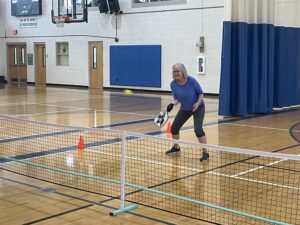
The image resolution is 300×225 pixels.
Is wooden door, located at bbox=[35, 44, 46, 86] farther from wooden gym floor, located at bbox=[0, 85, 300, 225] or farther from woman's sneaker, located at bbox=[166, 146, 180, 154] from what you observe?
woman's sneaker, located at bbox=[166, 146, 180, 154]

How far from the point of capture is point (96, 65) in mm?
26703

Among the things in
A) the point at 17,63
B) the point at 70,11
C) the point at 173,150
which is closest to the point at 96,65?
the point at 70,11

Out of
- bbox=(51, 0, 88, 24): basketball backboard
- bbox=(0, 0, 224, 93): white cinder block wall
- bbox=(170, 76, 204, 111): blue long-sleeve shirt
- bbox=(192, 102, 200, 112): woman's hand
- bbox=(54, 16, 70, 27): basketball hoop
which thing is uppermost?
bbox=(51, 0, 88, 24): basketball backboard

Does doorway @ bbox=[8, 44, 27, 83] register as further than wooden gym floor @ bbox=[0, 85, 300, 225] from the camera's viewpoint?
Yes

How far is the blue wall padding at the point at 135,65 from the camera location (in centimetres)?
2389

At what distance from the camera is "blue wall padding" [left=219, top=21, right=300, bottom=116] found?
14484 mm

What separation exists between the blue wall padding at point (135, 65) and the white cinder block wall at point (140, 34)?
315 mm

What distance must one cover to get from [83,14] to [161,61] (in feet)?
17.5

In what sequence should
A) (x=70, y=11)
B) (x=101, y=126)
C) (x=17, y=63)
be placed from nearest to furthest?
(x=101, y=126) < (x=70, y=11) < (x=17, y=63)

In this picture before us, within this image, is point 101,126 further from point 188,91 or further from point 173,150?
point 188,91

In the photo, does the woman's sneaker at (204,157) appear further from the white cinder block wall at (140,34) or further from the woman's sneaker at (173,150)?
the white cinder block wall at (140,34)

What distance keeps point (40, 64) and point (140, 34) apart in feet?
27.7

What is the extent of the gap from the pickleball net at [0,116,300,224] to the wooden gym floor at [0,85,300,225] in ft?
1.05

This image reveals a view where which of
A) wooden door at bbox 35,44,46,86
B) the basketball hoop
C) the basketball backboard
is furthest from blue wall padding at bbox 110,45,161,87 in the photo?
wooden door at bbox 35,44,46,86
